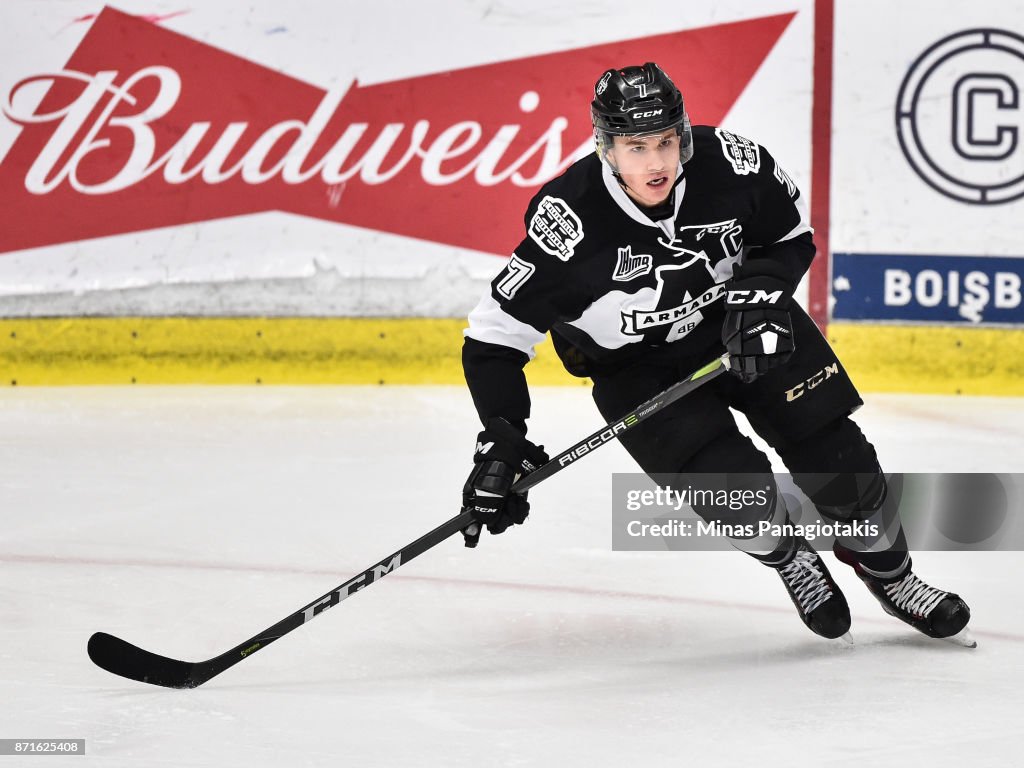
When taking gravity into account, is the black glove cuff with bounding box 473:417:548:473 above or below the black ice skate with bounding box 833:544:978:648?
above

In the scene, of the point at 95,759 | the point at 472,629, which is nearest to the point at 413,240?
the point at 472,629

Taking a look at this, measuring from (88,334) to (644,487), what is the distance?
89.1 inches

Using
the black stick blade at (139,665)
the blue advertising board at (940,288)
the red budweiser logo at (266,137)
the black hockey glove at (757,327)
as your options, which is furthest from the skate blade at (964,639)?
the red budweiser logo at (266,137)

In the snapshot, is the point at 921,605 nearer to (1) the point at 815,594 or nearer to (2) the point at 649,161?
(1) the point at 815,594

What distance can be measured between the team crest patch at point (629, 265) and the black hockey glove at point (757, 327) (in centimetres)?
15

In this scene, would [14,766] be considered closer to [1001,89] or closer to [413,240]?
[413,240]

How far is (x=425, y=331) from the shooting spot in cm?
512

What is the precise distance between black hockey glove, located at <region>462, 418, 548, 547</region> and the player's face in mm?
447

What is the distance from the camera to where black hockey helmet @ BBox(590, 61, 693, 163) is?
7.55 ft

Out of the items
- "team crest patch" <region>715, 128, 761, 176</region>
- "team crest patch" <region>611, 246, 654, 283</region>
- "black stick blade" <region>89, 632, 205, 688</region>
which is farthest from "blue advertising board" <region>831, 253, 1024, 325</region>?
"black stick blade" <region>89, 632, 205, 688</region>

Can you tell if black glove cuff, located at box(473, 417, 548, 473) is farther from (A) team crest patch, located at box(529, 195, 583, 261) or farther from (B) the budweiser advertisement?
(B) the budweiser advertisement

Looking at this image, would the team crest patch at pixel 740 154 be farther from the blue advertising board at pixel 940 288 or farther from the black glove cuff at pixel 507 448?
the blue advertising board at pixel 940 288

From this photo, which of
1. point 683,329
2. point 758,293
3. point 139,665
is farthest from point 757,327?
point 139,665

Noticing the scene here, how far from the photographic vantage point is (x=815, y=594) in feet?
8.26
